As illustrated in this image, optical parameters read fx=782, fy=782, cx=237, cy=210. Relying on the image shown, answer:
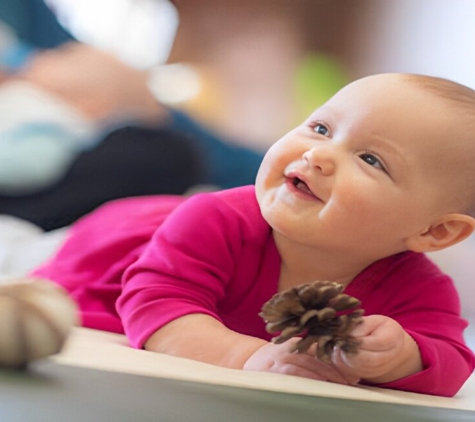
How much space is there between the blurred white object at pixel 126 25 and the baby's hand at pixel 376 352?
1.43 m

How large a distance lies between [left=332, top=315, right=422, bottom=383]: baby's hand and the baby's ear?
13 cm

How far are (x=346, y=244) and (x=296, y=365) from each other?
16 cm

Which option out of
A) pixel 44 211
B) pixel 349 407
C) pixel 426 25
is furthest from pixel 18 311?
pixel 426 25

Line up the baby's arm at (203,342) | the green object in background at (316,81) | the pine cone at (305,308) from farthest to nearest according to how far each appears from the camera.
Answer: the green object in background at (316,81) < the baby's arm at (203,342) < the pine cone at (305,308)

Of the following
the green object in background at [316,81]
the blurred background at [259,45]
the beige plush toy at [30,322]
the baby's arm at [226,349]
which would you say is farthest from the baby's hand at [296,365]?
the green object in background at [316,81]

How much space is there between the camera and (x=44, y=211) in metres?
1.37

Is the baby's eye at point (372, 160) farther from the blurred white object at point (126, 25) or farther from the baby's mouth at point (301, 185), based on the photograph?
the blurred white object at point (126, 25)

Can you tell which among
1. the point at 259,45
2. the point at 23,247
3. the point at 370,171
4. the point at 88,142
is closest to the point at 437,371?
the point at 370,171

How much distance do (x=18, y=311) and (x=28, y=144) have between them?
998mm

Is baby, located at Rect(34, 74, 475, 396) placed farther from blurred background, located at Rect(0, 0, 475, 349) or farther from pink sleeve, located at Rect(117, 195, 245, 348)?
blurred background, located at Rect(0, 0, 475, 349)

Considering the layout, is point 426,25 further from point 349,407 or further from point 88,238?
point 349,407

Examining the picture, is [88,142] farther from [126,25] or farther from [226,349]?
[226,349]

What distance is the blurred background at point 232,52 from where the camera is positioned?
62.9 inches

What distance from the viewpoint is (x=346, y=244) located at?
2.58 feet
